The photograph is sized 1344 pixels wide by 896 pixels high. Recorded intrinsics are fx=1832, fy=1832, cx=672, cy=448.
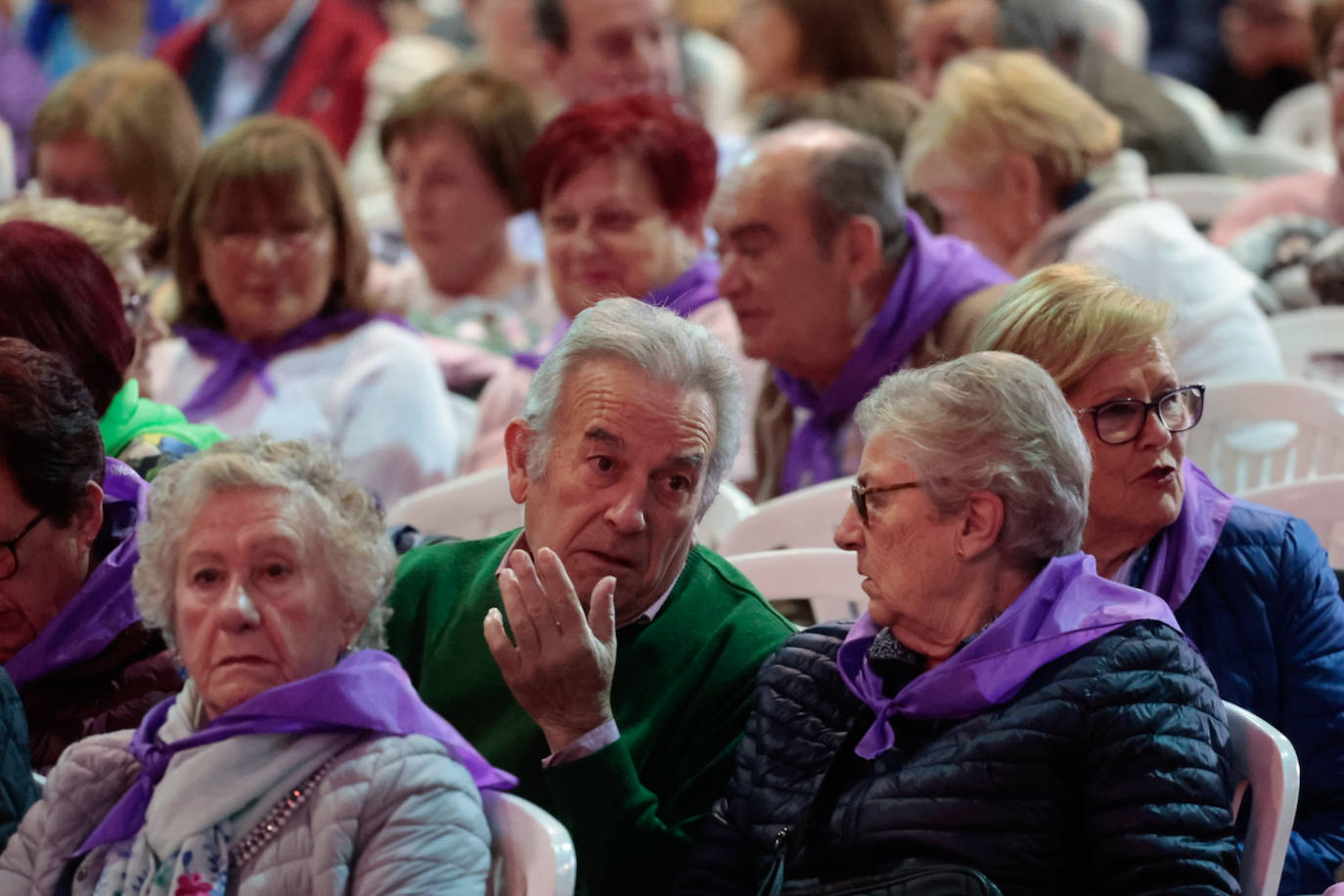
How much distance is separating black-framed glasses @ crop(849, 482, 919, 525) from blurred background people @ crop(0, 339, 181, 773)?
3.18 ft

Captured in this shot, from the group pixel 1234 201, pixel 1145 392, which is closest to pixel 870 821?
pixel 1145 392

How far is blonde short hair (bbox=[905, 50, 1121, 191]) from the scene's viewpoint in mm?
4133

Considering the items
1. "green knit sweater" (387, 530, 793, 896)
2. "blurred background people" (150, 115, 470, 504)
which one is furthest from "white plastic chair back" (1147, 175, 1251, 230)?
"green knit sweater" (387, 530, 793, 896)

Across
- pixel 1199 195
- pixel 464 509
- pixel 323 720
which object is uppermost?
pixel 323 720

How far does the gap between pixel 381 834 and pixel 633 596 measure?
56 centimetres

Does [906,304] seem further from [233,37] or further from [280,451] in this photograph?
[233,37]

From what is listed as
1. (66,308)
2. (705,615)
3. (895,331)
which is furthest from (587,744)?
(895,331)

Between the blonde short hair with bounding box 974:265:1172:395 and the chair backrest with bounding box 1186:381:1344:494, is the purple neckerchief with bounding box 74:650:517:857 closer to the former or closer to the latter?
the blonde short hair with bounding box 974:265:1172:395

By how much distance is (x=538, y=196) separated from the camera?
4121 mm

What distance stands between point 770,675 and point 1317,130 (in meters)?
5.19

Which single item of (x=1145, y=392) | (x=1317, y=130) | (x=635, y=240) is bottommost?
(x=1317, y=130)

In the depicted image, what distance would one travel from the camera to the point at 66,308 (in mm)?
2752

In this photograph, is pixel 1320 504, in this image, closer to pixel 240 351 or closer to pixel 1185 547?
pixel 1185 547

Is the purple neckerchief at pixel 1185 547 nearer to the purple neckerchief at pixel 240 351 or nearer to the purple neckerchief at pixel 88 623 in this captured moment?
the purple neckerchief at pixel 88 623
